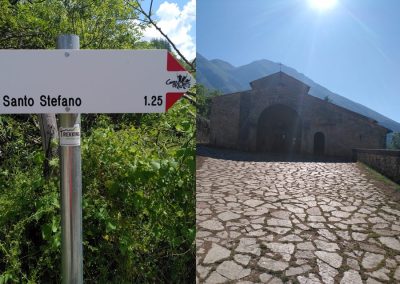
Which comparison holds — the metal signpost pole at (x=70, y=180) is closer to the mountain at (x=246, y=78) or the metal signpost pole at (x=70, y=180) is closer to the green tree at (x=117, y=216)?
the mountain at (x=246, y=78)

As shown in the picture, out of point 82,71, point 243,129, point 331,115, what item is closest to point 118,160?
point 243,129

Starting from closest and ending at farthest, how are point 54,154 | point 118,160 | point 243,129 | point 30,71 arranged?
point 30,71 → point 243,129 → point 118,160 → point 54,154

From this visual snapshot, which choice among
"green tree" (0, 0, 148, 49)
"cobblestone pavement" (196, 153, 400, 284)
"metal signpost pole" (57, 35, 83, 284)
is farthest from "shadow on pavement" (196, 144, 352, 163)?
"green tree" (0, 0, 148, 49)

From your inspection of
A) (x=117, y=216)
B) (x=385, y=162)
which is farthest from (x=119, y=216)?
(x=385, y=162)

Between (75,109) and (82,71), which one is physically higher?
(82,71)

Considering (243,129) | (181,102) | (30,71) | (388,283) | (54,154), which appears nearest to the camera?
(30,71)

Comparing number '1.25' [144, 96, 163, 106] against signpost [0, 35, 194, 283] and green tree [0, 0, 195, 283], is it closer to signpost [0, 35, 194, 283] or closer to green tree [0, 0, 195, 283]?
signpost [0, 35, 194, 283]

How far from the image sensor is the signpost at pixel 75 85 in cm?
97

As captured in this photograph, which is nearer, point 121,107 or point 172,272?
point 121,107

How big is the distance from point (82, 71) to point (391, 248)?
1.14m

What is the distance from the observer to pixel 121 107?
0.99m

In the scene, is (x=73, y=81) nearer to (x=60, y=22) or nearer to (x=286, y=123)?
(x=286, y=123)

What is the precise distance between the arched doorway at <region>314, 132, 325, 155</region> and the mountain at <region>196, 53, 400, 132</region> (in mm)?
120

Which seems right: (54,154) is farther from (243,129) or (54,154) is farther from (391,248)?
(391,248)
